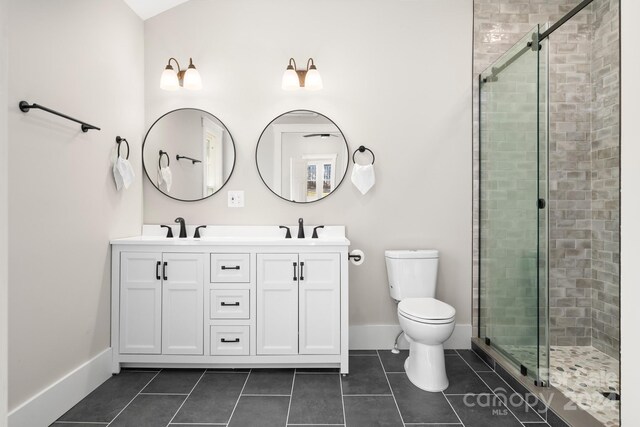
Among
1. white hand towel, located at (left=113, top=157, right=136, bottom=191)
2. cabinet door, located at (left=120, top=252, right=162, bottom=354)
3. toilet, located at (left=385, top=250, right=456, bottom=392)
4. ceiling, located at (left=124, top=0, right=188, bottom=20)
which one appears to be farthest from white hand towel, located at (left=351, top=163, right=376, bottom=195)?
ceiling, located at (left=124, top=0, right=188, bottom=20)

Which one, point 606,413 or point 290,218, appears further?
point 290,218

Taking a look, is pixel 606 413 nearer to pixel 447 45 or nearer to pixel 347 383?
pixel 347 383

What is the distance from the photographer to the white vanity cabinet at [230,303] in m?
2.27

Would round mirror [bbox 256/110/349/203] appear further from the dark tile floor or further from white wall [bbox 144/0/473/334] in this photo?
the dark tile floor

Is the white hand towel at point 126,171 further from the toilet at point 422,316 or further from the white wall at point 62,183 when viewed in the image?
the toilet at point 422,316

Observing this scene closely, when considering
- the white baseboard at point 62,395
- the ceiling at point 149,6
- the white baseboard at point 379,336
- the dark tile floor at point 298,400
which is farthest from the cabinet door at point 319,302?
the ceiling at point 149,6

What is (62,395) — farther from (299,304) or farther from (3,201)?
(3,201)

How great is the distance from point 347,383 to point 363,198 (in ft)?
4.16

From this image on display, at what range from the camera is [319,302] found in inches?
89.5

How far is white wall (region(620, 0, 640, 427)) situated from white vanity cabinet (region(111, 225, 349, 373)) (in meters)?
1.35

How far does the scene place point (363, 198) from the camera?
8.95 feet

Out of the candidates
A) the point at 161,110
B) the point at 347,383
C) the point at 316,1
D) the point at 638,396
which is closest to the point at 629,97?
the point at 638,396

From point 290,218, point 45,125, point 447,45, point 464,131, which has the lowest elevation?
point 290,218

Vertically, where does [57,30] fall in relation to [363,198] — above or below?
above
